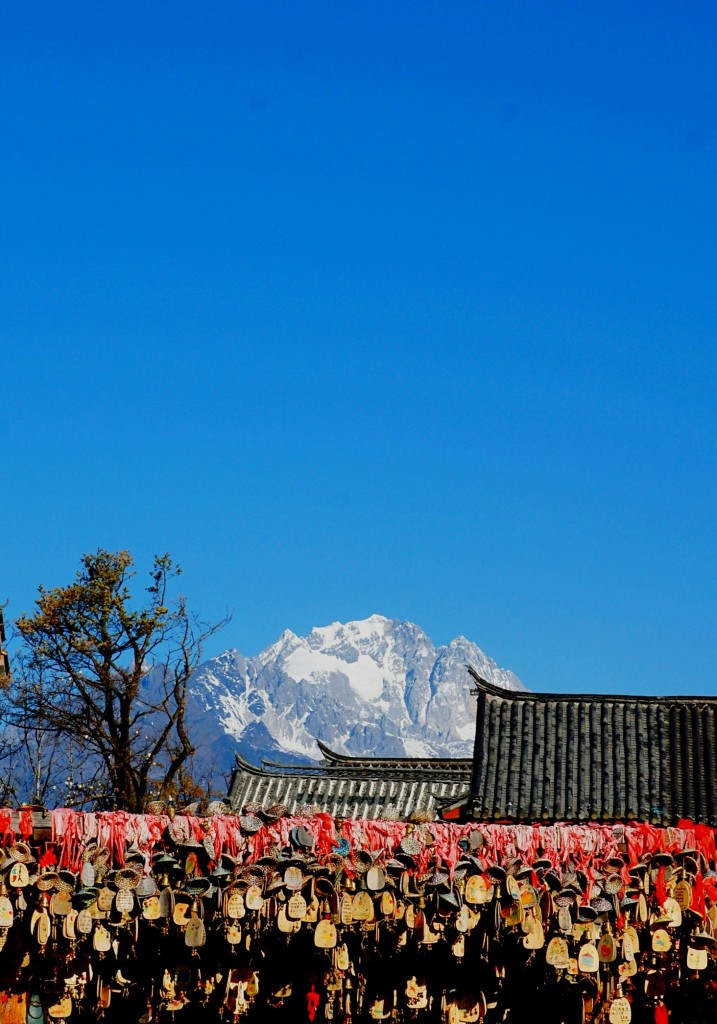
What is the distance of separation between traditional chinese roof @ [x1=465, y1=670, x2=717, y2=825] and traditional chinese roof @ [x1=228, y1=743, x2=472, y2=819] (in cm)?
405

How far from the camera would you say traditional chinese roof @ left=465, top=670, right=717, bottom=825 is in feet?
74.6

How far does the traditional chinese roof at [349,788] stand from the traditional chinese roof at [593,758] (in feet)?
13.3

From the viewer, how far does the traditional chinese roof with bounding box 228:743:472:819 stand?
2912 cm

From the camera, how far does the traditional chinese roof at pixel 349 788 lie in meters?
29.1

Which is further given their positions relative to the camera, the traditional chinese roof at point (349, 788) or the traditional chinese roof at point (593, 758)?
the traditional chinese roof at point (349, 788)

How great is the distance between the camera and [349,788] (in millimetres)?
29812

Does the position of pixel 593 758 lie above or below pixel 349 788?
below

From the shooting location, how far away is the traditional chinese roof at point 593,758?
2275 centimetres

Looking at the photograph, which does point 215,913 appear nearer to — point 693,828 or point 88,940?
point 88,940

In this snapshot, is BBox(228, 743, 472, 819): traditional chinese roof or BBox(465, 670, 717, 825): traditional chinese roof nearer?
BBox(465, 670, 717, 825): traditional chinese roof

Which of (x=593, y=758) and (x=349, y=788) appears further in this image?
(x=349, y=788)

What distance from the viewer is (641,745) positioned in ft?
79.5

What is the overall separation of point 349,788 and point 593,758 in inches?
302

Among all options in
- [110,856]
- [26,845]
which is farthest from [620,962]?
[26,845]
